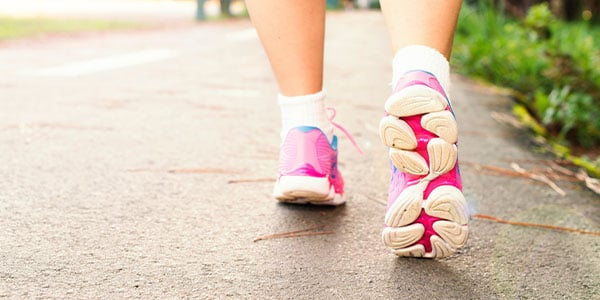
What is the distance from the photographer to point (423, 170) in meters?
1.20

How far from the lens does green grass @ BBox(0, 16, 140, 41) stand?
631 centimetres

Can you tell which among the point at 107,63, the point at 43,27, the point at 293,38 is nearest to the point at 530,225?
the point at 293,38

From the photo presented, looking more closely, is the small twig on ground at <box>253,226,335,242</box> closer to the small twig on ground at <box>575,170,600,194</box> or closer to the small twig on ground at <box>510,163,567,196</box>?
the small twig on ground at <box>510,163,567,196</box>

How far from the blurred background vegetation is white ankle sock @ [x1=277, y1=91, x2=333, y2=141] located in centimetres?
93

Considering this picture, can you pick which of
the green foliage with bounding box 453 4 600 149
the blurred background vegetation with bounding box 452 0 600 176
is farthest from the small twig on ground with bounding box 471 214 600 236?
the green foliage with bounding box 453 4 600 149

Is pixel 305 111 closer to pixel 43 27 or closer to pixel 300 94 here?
pixel 300 94

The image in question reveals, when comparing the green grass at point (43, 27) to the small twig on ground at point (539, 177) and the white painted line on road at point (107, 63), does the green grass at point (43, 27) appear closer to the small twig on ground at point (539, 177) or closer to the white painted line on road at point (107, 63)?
the white painted line on road at point (107, 63)

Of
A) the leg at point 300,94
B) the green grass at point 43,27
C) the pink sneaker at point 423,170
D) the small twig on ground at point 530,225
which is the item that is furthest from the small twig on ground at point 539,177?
the green grass at point 43,27

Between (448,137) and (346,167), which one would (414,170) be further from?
(346,167)

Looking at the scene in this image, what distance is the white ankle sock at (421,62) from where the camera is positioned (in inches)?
49.3

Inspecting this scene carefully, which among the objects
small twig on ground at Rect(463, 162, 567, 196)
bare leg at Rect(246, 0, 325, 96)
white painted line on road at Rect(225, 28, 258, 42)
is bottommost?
white painted line on road at Rect(225, 28, 258, 42)

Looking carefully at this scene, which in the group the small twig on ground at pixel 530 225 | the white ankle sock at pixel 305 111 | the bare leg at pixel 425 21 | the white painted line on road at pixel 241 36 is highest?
the bare leg at pixel 425 21

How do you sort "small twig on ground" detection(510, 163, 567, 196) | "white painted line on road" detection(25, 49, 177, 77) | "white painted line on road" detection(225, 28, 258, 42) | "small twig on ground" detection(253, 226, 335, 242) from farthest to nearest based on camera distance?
"white painted line on road" detection(225, 28, 258, 42) < "white painted line on road" detection(25, 49, 177, 77) < "small twig on ground" detection(510, 163, 567, 196) < "small twig on ground" detection(253, 226, 335, 242)

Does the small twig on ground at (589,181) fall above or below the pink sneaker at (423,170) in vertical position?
below
